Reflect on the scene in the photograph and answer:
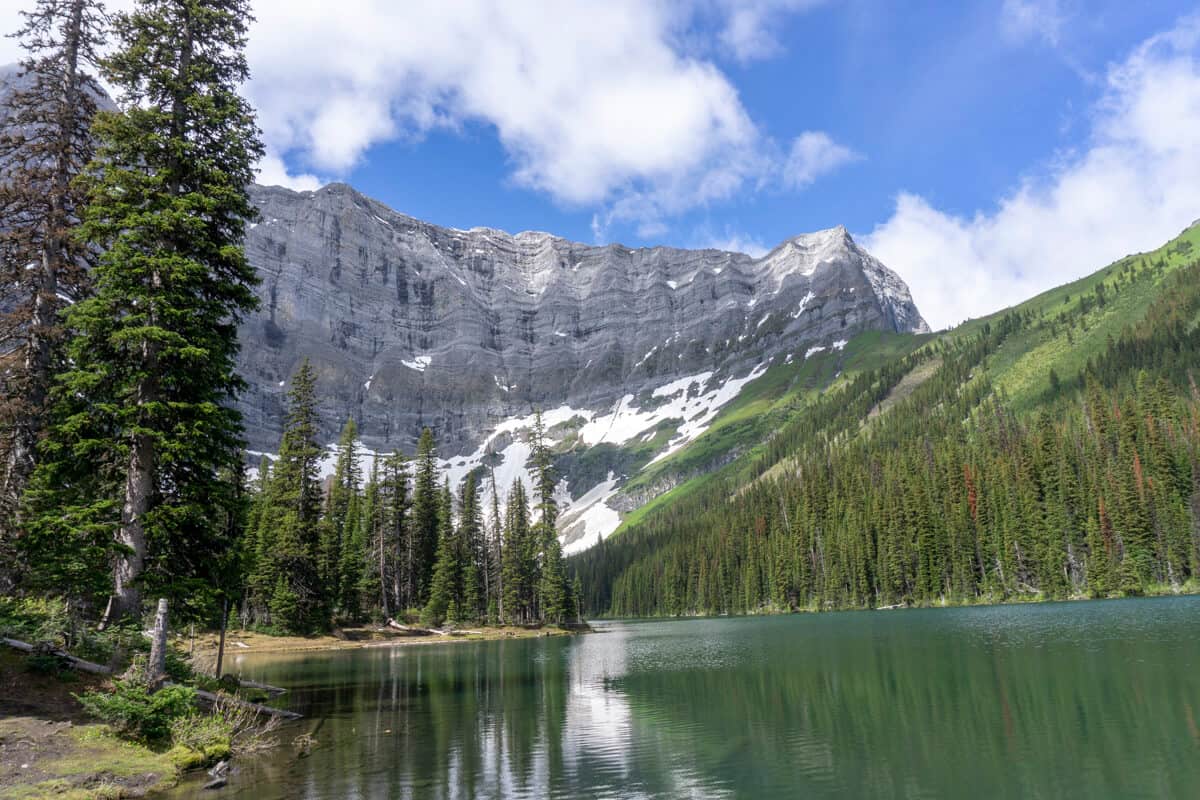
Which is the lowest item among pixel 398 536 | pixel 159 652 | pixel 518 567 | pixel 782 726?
pixel 782 726

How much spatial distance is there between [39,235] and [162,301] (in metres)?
7.73

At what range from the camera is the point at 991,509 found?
112 metres

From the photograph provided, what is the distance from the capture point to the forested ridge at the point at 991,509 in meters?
95.1

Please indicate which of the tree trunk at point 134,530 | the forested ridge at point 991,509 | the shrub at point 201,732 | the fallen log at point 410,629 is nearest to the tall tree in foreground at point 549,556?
the fallen log at point 410,629

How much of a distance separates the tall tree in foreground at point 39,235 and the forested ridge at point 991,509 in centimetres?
11294

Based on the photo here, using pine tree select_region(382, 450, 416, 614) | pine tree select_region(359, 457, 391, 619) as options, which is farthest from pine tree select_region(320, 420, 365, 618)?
pine tree select_region(382, 450, 416, 614)

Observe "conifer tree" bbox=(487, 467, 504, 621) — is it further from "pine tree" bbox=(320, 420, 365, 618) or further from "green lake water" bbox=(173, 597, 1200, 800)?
"green lake water" bbox=(173, 597, 1200, 800)

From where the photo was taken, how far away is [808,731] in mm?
23625

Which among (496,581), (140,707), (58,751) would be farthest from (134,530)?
(496,581)

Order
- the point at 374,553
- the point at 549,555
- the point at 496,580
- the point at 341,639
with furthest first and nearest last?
1. the point at 496,580
2. the point at 549,555
3. the point at 374,553
4. the point at 341,639

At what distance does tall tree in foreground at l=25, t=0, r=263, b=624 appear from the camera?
70.8 ft

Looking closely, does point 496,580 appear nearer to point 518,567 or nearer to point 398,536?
point 518,567

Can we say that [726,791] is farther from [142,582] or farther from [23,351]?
[23,351]

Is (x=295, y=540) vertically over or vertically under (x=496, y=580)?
over
